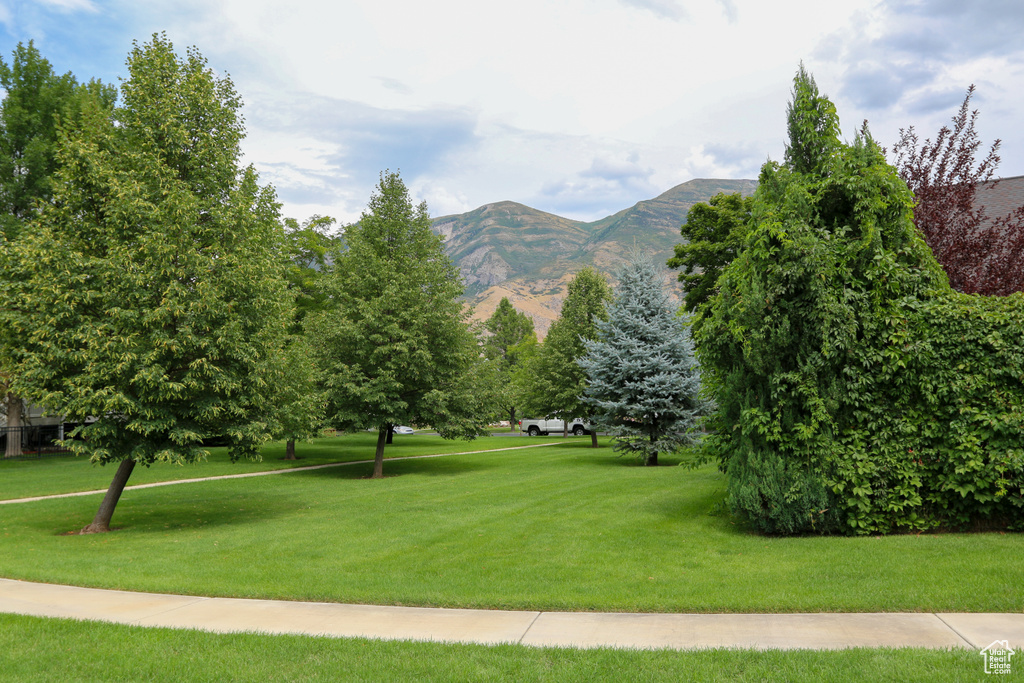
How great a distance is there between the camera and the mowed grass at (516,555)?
6.49 m

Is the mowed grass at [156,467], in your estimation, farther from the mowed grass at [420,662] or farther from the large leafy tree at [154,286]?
the mowed grass at [420,662]

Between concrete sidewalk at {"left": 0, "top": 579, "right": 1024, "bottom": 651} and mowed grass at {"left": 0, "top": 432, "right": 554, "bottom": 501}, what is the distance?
12.3 m

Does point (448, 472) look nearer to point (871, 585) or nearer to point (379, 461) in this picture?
point (379, 461)

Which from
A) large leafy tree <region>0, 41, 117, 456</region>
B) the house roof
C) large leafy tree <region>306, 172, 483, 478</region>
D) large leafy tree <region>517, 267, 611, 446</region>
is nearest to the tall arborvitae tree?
large leafy tree <region>306, 172, 483, 478</region>

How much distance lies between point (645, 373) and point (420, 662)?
18.1 m

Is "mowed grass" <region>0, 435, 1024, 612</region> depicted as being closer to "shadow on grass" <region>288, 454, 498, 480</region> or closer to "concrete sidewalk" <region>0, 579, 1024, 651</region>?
"concrete sidewalk" <region>0, 579, 1024, 651</region>

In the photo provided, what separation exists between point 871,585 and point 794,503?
102 inches

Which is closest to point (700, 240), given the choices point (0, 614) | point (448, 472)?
point (448, 472)

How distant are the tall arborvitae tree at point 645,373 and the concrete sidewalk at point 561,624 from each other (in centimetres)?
1571

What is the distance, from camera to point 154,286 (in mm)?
11867

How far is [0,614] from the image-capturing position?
6.32 metres

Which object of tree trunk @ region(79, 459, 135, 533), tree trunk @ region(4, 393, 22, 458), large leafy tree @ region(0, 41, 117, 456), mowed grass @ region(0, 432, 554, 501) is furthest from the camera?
tree trunk @ region(4, 393, 22, 458)

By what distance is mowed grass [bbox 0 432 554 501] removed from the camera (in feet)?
62.1

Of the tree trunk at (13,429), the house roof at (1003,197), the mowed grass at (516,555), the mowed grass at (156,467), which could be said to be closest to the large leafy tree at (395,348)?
→ the mowed grass at (156,467)
